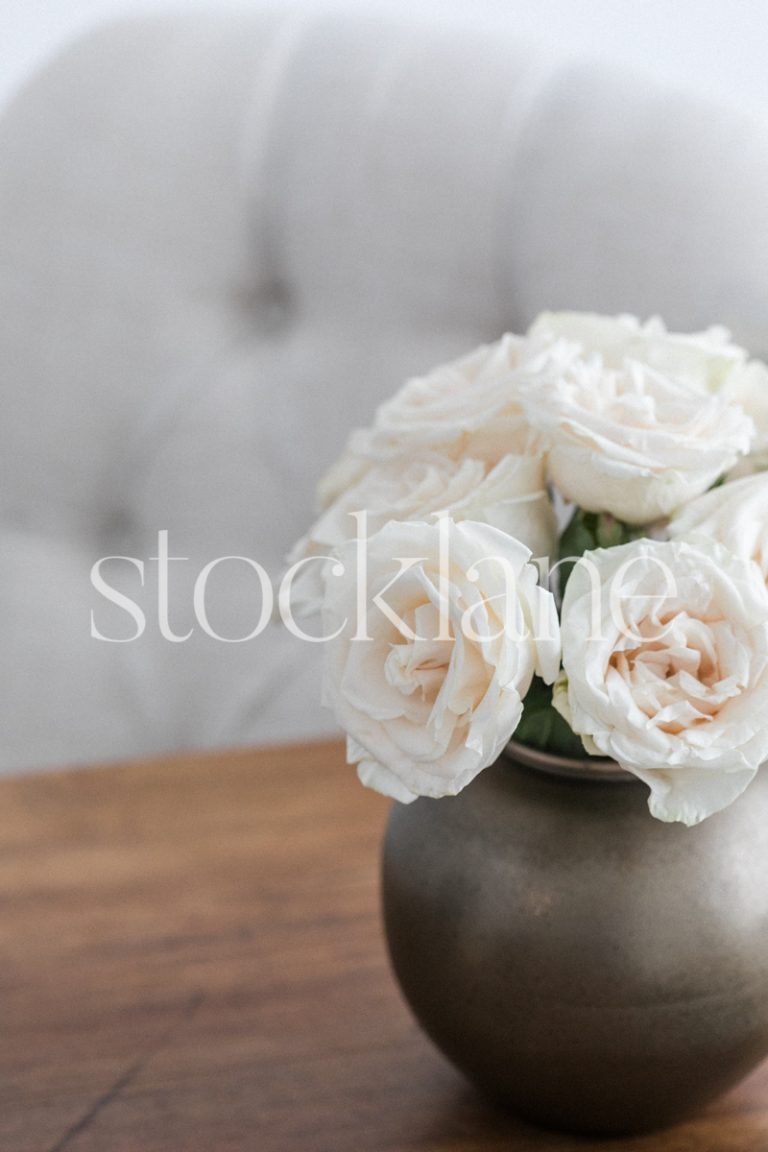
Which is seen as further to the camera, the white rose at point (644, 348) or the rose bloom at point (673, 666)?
the white rose at point (644, 348)

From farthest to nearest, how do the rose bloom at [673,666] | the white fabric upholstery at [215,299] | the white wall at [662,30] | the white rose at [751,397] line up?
1. the white wall at [662,30]
2. the white fabric upholstery at [215,299]
3. the white rose at [751,397]
4. the rose bloom at [673,666]

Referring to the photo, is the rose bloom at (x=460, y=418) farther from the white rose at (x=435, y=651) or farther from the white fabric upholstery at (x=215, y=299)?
the white fabric upholstery at (x=215, y=299)

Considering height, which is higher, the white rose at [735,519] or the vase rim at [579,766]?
the white rose at [735,519]

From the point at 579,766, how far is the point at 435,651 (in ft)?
0.27

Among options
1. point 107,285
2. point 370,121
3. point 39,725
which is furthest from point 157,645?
point 370,121

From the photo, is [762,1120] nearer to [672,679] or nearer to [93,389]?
[672,679]

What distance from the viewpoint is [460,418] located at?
47 cm

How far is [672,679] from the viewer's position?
402 mm

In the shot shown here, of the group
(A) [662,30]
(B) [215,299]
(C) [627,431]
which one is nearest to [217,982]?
(C) [627,431]

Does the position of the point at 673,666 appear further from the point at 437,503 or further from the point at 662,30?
the point at 662,30

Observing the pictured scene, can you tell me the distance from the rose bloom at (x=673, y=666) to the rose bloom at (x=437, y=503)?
0.16 ft

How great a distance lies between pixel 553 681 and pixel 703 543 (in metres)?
0.07

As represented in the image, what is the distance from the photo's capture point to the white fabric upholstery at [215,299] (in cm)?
95

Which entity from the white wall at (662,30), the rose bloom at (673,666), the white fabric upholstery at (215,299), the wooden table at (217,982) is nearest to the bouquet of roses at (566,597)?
the rose bloom at (673,666)
